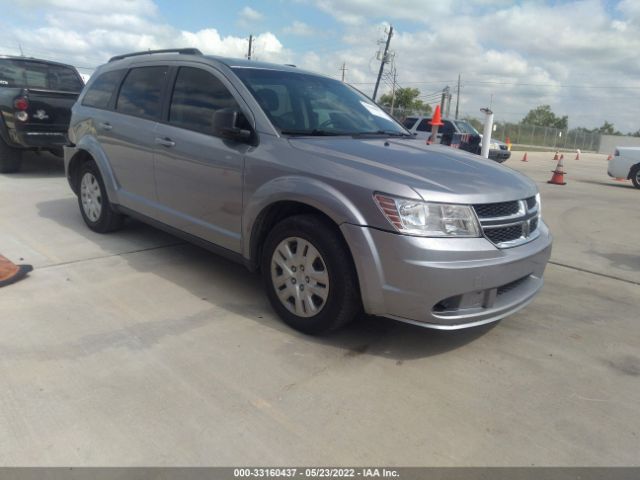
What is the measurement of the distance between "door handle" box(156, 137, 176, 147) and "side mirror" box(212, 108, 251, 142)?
0.76m

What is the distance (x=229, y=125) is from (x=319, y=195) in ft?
2.89

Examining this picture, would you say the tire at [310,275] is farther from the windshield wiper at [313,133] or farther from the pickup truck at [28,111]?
the pickup truck at [28,111]

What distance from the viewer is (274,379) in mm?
2803

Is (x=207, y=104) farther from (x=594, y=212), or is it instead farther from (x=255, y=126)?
(x=594, y=212)

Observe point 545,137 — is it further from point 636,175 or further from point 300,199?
point 300,199

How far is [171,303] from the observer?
147 inches

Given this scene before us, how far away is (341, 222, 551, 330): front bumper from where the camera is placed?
275 centimetres

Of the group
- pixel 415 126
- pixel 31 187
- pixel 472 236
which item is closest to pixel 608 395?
pixel 472 236

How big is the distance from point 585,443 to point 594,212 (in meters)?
7.10

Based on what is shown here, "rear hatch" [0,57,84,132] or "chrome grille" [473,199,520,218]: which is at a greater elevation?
"rear hatch" [0,57,84,132]

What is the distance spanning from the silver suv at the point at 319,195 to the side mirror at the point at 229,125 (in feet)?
0.04

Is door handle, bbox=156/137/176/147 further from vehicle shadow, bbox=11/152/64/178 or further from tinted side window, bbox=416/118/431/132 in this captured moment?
tinted side window, bbox=416/118/431/132

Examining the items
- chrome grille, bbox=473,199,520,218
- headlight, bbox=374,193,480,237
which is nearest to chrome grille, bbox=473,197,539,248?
chrome grille, bbox=473,199,520,218

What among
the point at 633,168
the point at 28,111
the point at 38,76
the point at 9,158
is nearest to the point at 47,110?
the point at 28,111
